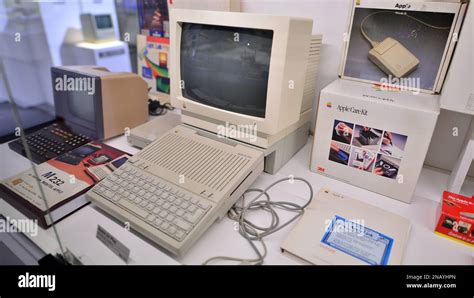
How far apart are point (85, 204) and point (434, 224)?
3.42 ft

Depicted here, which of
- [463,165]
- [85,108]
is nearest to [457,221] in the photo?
[463,165]

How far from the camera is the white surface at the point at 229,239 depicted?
2.45ft

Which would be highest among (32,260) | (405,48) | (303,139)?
(405,48)

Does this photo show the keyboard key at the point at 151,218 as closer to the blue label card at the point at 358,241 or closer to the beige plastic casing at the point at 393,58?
the blue label card at the point at 358,241

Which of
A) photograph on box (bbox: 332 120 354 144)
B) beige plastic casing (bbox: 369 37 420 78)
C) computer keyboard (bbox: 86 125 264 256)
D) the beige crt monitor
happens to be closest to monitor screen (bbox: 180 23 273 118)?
the beige crt monitor

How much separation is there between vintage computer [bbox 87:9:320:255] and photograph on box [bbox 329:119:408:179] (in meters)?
0.17

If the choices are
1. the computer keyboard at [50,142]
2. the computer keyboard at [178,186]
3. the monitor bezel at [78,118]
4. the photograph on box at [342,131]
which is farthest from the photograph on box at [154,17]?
the photograph on box at [342,131]

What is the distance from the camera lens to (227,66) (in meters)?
1.00

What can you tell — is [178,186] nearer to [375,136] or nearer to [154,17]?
[375,136]

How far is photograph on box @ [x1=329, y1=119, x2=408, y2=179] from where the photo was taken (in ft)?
3.06
